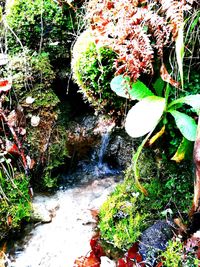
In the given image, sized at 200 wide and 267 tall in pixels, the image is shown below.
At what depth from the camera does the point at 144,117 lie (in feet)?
7.07

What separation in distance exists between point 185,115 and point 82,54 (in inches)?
40.1

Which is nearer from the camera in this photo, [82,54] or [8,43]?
[82,54]

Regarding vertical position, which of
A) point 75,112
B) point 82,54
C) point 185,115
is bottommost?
point 75,112

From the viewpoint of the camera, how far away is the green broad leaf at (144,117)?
2.12 meters

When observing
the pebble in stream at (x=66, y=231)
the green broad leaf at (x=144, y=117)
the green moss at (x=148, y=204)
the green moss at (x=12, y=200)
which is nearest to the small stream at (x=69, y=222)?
the pebble in stream at (x=66, y=231)

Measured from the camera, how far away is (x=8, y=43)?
340 centimetres

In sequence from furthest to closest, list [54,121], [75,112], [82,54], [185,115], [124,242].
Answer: [75,112]
[54,121]
[82,54]
[124,242]
[185,115]

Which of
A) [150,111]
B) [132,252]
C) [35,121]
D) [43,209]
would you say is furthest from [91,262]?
[35,121]

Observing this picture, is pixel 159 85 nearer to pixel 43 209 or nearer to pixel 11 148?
pixel 11 148

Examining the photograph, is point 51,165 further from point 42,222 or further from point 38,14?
point 38,14

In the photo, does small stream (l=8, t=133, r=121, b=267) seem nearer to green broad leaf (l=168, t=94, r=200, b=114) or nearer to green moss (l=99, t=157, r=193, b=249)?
green moss (l=99, t=157, r=193, b=249)

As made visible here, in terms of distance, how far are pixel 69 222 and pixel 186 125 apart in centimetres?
139

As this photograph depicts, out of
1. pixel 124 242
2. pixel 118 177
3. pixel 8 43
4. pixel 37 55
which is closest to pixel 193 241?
pixel 124 242

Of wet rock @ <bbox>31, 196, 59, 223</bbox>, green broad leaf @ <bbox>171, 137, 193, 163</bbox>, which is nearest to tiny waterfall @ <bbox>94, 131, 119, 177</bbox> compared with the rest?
wet rock @ <bbox>31, 196, 59, 223</bbox>
